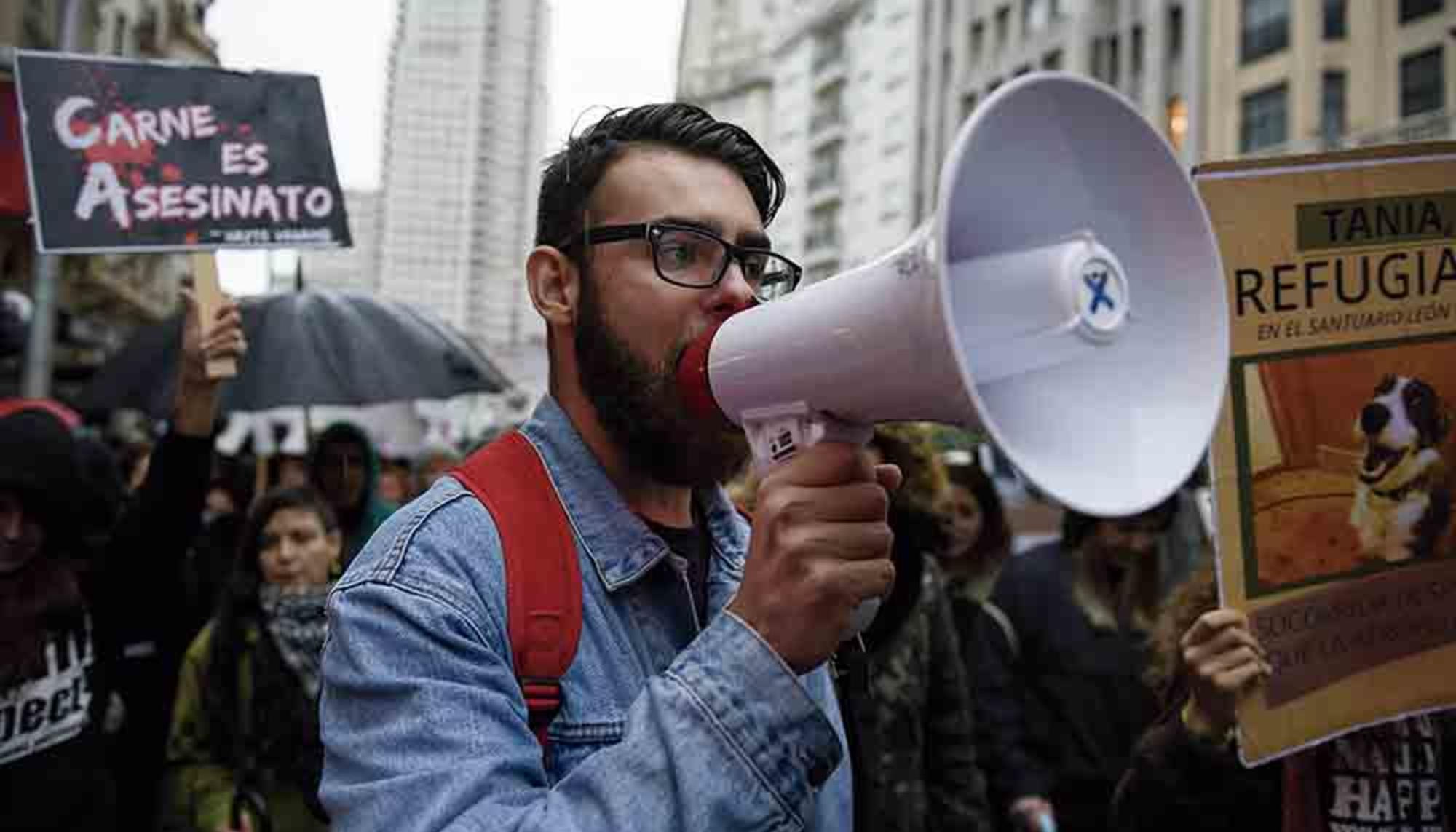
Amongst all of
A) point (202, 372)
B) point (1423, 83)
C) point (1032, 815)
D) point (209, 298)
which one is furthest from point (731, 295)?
point (1423, 83)

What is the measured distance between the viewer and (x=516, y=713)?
1.18 metres

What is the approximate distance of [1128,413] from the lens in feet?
3.62

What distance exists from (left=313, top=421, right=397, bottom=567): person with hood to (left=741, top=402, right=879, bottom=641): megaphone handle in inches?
142

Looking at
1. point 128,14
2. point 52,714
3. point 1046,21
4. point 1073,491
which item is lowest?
point 52,714

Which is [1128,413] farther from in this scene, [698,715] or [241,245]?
[241,245]

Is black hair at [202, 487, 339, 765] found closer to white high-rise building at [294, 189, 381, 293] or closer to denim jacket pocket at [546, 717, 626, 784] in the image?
denim jacket pocket at [546, 717, 626, 784]

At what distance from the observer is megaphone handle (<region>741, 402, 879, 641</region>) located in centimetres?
117

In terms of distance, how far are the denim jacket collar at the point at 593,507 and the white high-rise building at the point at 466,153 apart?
75.0 meters

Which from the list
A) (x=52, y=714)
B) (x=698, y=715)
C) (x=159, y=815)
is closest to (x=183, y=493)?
(x=52, y=714)

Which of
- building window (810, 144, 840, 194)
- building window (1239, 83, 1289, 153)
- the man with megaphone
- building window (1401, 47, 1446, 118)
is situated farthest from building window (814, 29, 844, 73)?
the man with megaphone

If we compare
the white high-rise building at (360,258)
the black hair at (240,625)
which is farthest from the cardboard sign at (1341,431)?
the white high-rise building at (360,258)

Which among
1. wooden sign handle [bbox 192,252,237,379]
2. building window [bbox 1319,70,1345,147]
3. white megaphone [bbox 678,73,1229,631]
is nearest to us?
white megaphone [bbox 678,73,1229,631]

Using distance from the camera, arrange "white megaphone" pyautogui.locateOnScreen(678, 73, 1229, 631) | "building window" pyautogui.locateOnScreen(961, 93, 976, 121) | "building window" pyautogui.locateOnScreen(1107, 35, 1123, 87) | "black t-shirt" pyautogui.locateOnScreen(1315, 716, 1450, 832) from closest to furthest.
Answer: "white megaphone" pyautogui.locateOnScreen(678, 73, 1229, 631)
"black t-shirt" pyautogui.locateOnScreen(1315, 716, 1450, 832)
"building window" pyautogui.locateOnScreen(1107, 35, 1123, 87)
"building window" pyautogui.locateOnScreen(961, 93, 976, 121)

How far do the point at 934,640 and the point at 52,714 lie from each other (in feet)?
6.63
